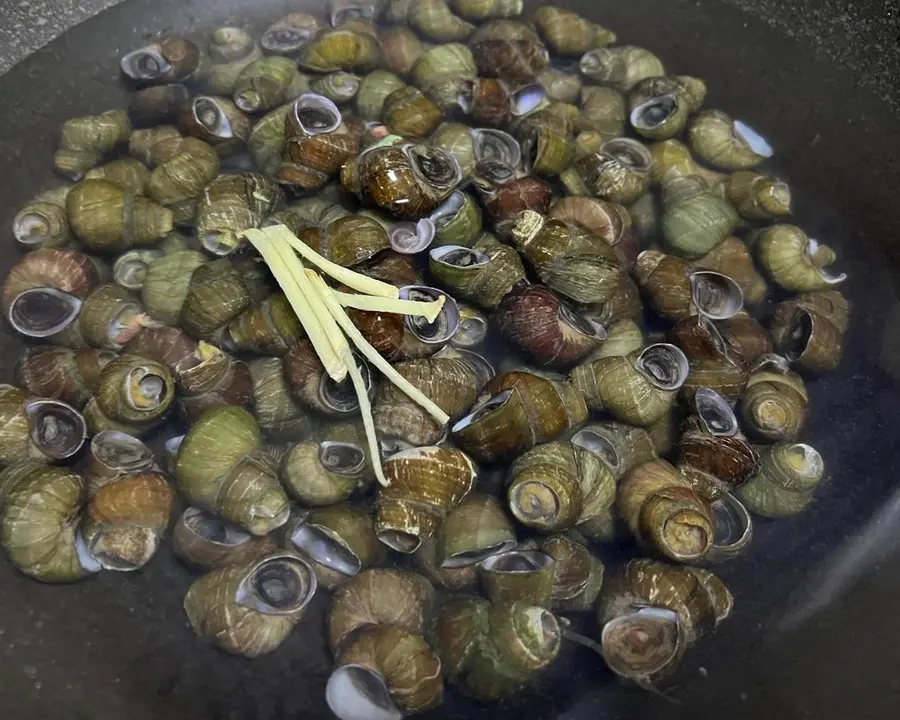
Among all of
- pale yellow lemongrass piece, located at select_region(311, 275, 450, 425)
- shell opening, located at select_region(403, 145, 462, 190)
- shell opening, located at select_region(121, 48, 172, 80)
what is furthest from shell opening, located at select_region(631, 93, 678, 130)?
shell opening, located at select_region(121, 48, 172, 80)

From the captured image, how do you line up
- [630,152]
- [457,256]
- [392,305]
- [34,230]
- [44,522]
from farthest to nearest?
[630,152]
[34,230]
[457,256]
[392,305]
[44,522]

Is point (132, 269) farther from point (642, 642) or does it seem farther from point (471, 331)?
point (642, 642)

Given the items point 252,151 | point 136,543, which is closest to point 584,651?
point 136,543

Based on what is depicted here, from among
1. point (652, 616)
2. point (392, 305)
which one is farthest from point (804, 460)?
point (392, 305)

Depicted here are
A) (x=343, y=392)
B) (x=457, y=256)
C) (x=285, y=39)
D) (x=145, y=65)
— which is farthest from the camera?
(x=285, y=39)

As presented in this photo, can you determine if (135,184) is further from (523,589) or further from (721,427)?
(721,427)
